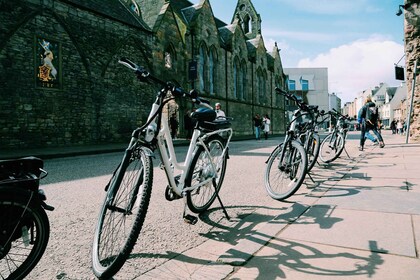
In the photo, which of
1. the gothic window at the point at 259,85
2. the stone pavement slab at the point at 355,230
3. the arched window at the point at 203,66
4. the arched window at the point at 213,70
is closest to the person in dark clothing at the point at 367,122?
the stone pavement slab at the point at 355,230

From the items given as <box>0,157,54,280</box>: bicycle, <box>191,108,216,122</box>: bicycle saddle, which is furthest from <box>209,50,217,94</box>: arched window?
<box>0,157,54,280</box>: bicycle

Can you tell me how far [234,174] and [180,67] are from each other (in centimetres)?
1811

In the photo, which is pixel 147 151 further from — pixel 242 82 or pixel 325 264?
pixel 242 82

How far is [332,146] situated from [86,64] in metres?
13.0

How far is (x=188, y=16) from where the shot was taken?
27234mm

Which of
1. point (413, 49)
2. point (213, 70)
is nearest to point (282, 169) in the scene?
point (413, 49)

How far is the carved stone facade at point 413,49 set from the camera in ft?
41.3

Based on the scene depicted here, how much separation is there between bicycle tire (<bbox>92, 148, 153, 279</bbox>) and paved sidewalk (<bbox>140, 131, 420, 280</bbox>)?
0.35 metres

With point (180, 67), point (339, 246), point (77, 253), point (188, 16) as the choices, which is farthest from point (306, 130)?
point (188, 16)

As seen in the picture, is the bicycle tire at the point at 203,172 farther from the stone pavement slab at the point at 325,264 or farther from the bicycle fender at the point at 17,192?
the bicycle fender at the point at 17,192

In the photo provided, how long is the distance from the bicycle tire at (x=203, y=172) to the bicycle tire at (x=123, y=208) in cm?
79

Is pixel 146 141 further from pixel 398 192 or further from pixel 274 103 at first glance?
pixel 274 103

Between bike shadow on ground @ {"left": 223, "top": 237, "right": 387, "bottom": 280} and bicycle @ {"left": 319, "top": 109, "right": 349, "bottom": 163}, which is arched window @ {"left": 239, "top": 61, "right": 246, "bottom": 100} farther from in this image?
bike shadow on ground @ {"left": 223, "top": 237, "right": 387, "bottom": 280}

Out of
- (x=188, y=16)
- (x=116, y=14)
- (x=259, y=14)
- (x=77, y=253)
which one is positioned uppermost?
(x=259, y=14)
